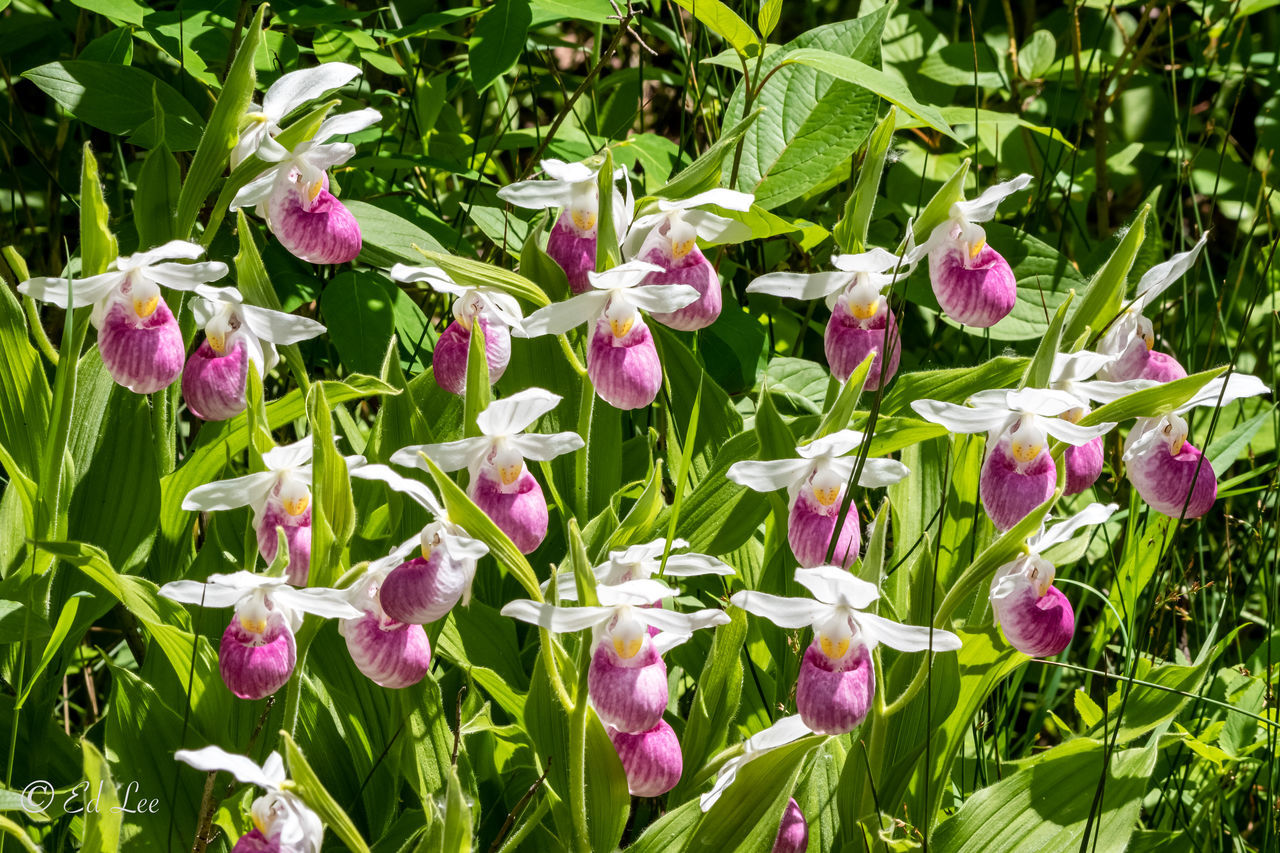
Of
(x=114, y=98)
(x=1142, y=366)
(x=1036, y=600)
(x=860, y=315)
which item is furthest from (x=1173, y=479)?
(x=114, y=98)

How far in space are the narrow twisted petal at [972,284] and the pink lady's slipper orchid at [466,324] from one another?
494mm

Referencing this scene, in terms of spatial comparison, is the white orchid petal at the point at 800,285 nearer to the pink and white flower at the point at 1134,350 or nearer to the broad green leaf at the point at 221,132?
the pink and white flower at the point at 1134,350

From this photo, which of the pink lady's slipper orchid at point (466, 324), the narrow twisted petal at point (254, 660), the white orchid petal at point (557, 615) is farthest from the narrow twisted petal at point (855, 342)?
the narrow twisted petal at point (254, 660)

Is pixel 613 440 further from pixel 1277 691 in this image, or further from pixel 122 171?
pixel 122 171

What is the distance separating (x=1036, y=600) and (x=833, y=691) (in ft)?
0.76

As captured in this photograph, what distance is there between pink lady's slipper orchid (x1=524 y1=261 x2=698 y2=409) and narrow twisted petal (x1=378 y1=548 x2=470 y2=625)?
32 cm

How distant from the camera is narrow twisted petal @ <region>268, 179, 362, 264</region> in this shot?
1.28 meters

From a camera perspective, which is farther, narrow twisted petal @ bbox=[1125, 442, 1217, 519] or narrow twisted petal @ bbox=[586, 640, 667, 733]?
narrow twisted petal @ bbox=[1125, 442, 1217, 519]

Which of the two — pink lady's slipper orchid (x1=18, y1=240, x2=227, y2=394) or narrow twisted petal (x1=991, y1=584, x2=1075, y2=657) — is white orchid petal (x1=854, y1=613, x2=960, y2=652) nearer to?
narrow twisted petal (x1=991, y1=584, x2=1075, y2=657)

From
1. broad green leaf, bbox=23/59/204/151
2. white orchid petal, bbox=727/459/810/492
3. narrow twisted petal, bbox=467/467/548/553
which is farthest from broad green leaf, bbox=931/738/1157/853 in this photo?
broad green leaf, bbox=23/59/204/151

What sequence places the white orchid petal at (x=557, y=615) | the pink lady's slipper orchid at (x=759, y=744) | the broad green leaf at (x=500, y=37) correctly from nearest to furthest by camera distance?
the white orchid petal at (x=557, y=615)
the pink lady's slipper orchid at (x=759, y=744)
the broad green leaf at (x=500, y=37)

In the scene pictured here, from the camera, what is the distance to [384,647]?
101 cm

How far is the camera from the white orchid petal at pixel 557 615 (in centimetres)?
93

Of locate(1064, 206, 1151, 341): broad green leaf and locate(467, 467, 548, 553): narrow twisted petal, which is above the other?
locate(1064, 206, 1151, 341): broad green leaf
